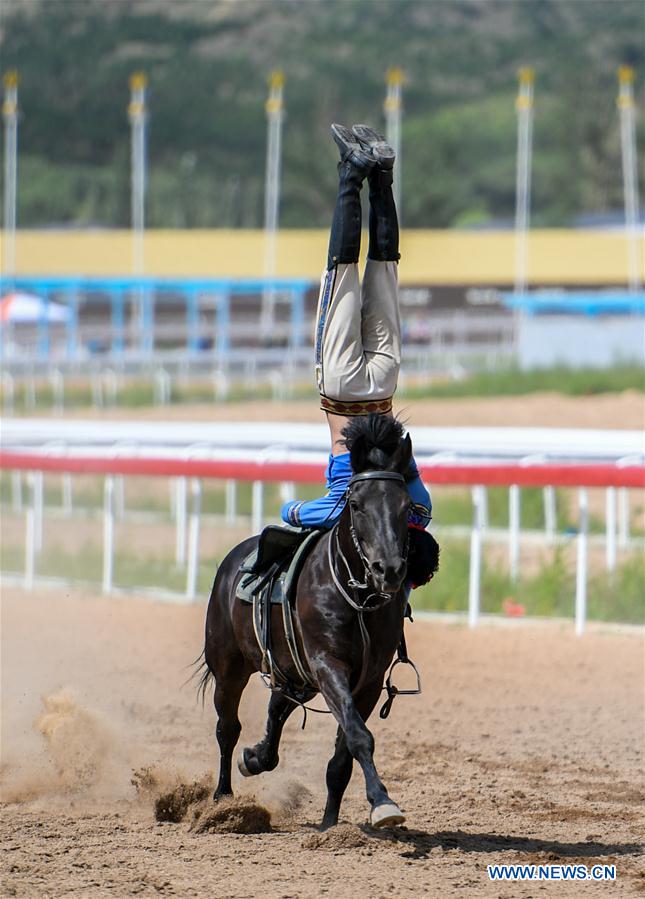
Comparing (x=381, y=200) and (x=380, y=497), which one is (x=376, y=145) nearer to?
(x=381, y=200)

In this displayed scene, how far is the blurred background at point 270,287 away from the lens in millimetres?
13938

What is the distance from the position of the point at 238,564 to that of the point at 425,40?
187647 millimetres

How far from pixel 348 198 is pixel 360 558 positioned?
144 centimetres

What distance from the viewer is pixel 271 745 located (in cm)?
691

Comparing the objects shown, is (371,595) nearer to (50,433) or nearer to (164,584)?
(164,584)

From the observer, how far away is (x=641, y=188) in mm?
108750

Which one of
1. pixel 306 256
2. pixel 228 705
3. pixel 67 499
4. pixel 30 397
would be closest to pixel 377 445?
pixel 228 705

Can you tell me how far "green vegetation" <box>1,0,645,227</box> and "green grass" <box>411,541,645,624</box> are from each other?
3197 inches

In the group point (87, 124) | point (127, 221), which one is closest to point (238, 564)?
point (127, 221)

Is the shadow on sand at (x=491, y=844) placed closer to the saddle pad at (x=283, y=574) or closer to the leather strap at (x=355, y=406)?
the saddle pad at (x=283, y=574)

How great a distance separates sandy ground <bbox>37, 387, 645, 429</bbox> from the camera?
78.7ft

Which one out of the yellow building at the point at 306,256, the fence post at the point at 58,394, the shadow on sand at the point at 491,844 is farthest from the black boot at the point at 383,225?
the yellow building at the point at 306,256

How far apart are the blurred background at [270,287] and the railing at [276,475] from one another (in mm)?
57

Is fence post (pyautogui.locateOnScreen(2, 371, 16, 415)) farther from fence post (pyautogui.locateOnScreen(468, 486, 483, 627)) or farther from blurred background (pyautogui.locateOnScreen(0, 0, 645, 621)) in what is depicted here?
fence post (pyautogui.locateOnScreen(468, 486, 483, 627))
